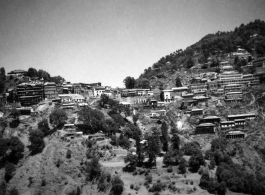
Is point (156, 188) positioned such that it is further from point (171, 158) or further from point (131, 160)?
point (171, 158)

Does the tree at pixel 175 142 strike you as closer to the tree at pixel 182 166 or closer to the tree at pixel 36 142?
the tree at pixel 182 166

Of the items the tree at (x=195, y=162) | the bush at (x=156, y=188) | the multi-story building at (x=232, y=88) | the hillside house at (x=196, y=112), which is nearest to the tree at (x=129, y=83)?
the hillside house at (x=196, y=112)

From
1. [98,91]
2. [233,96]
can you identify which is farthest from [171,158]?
[98,91]

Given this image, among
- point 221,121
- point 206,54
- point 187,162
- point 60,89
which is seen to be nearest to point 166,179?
point 187,162

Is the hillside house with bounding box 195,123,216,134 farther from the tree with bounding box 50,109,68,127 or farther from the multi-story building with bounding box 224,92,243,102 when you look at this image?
the tree with bounding box 50,109,68,127

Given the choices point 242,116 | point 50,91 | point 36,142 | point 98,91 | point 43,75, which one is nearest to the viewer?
point 36,142
